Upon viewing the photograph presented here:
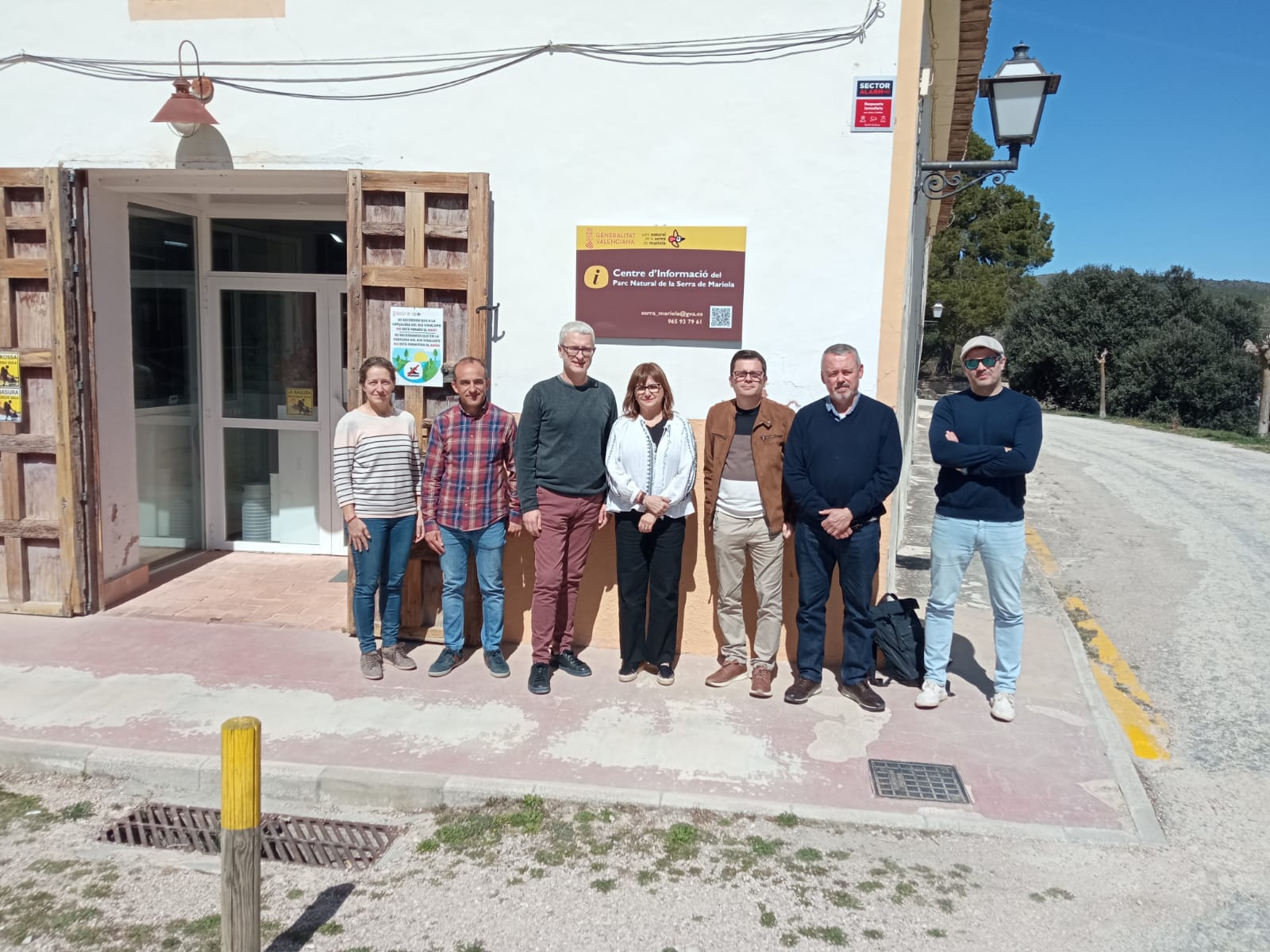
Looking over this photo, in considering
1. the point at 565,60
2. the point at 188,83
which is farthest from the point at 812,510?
the point at 188,83

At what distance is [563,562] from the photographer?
18.7ft

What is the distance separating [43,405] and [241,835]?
4.74m

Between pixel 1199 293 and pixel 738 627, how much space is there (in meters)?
37.9

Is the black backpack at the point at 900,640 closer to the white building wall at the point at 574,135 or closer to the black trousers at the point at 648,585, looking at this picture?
the black trousers at the point at 648,585

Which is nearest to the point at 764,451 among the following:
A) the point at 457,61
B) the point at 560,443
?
the point at 560,443

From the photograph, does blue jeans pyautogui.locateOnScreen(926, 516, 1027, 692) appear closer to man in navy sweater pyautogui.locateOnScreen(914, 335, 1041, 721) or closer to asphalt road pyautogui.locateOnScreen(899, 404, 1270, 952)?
man in navy sweater pyautogui.locateOnScreen(914, 335, 1041, 721)

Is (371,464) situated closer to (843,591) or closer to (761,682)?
(761,682)

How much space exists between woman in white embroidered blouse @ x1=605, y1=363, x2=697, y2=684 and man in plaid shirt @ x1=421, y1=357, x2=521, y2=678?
2.09 feet

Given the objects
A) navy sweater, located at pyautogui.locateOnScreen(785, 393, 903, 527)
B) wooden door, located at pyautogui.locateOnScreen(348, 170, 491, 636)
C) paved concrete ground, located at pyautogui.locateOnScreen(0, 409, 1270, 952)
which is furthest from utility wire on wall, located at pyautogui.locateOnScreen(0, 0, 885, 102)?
paved concrete ground, located at pyautogui.locateOnScreen(0, 409, 1270, 952)

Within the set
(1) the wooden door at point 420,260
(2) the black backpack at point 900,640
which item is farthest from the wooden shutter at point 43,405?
(2) the black backpack at point 900,640

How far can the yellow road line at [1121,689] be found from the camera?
5.23m

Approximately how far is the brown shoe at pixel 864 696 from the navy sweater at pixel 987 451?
3.53 ft

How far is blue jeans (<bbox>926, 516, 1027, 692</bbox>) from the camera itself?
5.09 m

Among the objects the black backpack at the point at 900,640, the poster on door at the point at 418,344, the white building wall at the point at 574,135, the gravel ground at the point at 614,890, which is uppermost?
the white building wall at the point at 574,135
